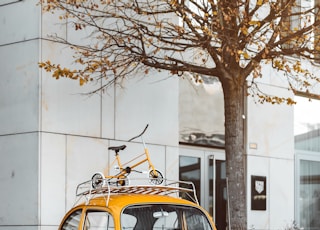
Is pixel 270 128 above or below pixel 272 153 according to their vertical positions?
above

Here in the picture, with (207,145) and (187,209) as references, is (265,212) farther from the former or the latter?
(187,209)

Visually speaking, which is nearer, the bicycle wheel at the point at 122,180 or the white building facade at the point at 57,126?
the bicycle wheel at the point at 122,180

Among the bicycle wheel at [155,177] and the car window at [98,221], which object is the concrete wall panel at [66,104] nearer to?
the bicycle wheel at [155,177]

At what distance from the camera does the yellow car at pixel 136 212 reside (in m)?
9.97

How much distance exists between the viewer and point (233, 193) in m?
13.6

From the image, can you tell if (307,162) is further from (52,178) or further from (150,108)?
(52,178)

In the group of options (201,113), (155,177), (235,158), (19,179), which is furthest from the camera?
(201,113)

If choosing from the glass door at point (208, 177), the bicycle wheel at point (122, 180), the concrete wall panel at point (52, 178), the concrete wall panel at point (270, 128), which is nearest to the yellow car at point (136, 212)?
the bicycle wheel at point (122, 180)

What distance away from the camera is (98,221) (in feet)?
33.3

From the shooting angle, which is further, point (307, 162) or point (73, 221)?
point (307, 162)

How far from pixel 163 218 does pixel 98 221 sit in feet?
2.64

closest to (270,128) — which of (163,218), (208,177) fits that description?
(208,177)

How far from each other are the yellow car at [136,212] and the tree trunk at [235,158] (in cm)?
304

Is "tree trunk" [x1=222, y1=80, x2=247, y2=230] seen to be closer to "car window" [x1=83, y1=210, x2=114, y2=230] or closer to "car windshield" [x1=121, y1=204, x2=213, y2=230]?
"car windshield" [x1=121, y1=204, x2=213, y2=230]
